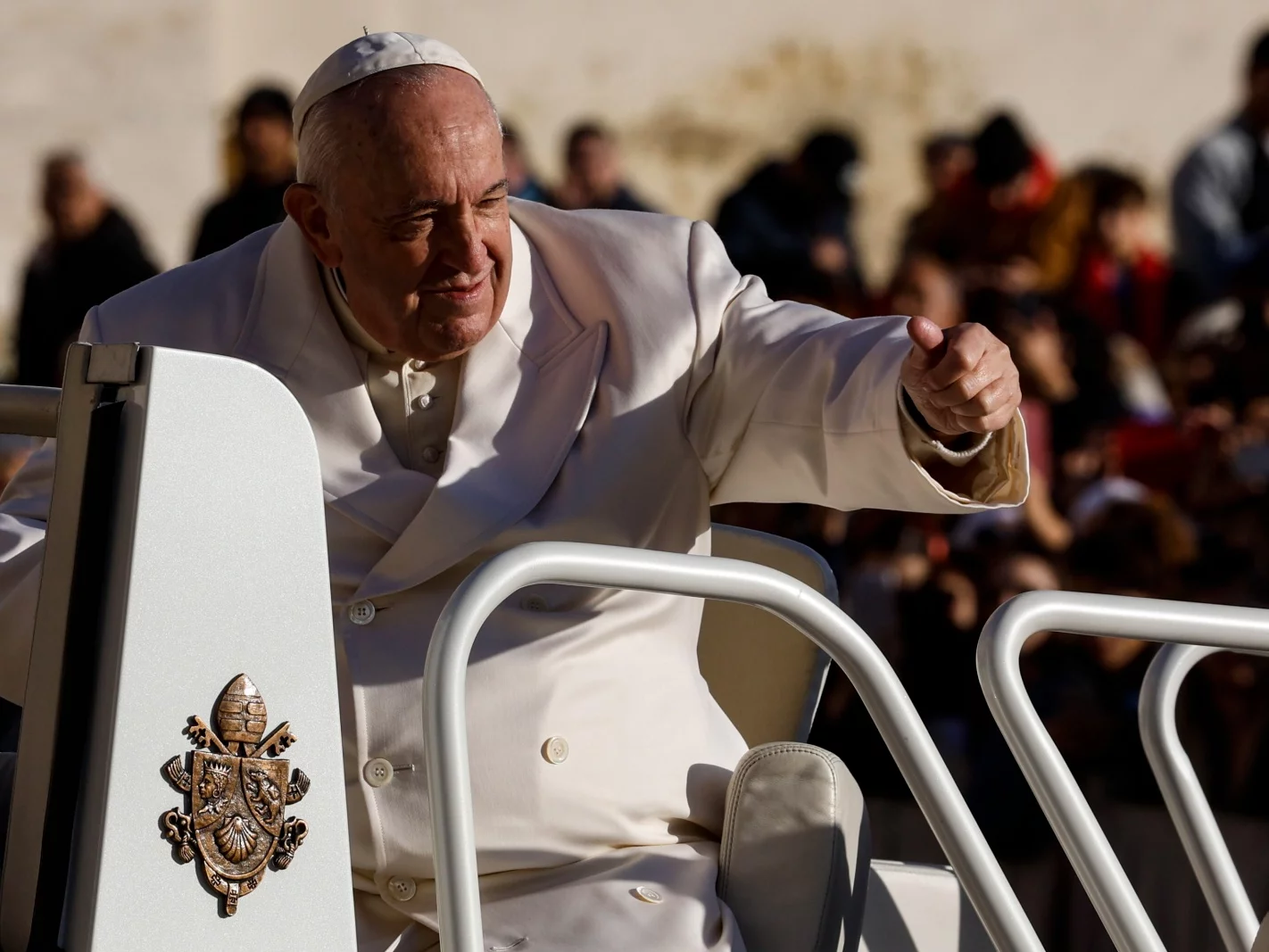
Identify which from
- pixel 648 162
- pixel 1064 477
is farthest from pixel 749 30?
pixel 1064 477

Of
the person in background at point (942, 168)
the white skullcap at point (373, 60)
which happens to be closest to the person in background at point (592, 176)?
the person in background at point (942, 168)

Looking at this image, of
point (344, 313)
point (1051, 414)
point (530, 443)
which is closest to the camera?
point (530, 443)

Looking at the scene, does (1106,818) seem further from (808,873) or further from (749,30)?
(749,30)

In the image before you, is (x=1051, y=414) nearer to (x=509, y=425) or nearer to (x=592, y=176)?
(x=592, y=176)

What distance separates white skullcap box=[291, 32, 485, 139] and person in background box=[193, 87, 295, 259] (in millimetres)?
3782

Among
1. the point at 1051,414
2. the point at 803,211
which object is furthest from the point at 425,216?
the point at 803,211

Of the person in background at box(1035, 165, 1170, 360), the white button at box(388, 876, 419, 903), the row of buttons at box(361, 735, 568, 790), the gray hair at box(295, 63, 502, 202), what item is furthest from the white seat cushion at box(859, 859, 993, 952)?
the person in background at box(1035, 165, 1170, 360)

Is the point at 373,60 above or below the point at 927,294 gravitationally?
below

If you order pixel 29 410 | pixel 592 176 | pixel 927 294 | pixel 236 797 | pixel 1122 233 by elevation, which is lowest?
pixel 236 797

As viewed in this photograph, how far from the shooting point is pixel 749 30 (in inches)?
493

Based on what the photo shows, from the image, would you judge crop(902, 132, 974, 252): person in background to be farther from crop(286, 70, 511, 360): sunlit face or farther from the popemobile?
the popemobile

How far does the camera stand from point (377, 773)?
2.30 metres

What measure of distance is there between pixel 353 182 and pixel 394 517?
42cm

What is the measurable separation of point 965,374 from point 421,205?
2.30ft
